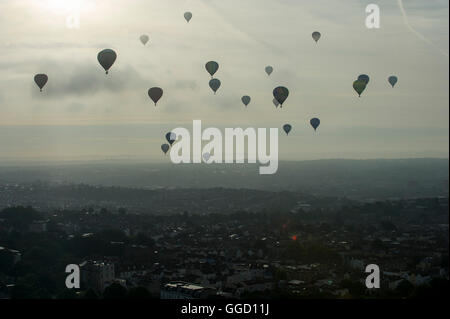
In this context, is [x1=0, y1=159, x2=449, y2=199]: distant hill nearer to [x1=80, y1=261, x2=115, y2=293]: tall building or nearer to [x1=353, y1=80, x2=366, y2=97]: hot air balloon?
[x1=80, y1=261, x2=115, y2=293]: tall building

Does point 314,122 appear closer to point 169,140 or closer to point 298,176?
point 169,140

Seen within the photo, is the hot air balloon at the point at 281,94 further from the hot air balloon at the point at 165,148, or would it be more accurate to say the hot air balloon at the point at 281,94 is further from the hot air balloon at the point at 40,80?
the hot air balloon at the point at 165,148

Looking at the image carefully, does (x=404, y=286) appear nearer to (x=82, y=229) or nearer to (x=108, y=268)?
(x=108, y=268)

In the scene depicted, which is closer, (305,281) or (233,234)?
(305,281)

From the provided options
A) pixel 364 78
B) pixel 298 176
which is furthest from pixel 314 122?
pixel 298 176
